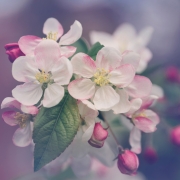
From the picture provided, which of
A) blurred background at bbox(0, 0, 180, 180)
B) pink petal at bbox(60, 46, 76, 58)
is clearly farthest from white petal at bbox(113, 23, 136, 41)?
blurred background at bbox(0, 0, 180, 180)

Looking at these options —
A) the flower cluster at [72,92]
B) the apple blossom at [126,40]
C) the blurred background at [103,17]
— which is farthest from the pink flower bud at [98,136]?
the blurred background at [103,17]

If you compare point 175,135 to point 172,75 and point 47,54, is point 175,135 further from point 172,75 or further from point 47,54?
point 47,54

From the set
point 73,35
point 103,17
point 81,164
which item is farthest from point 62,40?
point 103,17

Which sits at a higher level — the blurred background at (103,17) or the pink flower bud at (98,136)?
the pink flower bud at (98,136)

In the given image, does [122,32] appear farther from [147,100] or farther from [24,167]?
[24,167]

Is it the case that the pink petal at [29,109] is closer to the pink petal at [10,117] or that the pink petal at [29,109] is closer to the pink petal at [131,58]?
the pink petal at [10,117]

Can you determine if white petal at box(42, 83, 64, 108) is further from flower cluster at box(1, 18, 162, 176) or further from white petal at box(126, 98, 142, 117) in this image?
white petal at box(126, 98, 142, 117)
